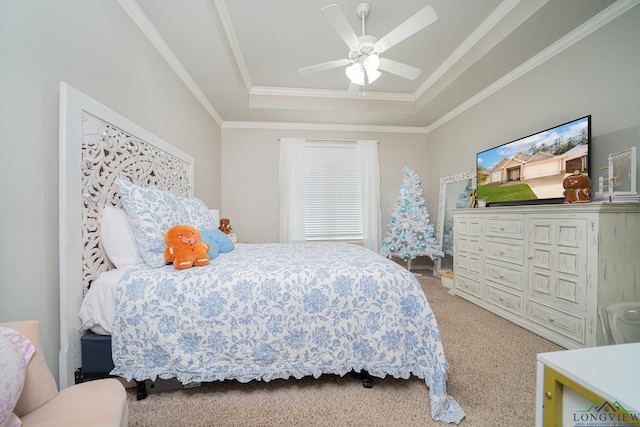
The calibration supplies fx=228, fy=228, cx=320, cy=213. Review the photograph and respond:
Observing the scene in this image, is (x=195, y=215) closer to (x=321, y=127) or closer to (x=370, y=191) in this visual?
(x=321, y=127)

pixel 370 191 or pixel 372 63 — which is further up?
pixel 372 63

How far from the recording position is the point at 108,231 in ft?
4.82

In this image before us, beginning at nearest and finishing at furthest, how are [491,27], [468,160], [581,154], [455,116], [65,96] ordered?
[65,96]
[581,154]
[491,27]
[468,160]
[455,116]

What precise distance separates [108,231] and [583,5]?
396 cm

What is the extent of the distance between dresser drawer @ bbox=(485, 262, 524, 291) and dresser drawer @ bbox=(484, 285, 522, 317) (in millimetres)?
92

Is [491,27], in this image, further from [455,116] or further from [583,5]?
[455,116]

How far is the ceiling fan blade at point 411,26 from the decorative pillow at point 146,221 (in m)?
2.16

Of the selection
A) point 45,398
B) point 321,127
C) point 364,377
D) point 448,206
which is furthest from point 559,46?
point 45,398

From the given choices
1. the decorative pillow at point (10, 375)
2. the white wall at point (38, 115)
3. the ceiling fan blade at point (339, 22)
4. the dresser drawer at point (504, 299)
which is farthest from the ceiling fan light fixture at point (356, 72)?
the dresser drawer at point (504, 299)

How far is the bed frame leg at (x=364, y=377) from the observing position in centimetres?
144

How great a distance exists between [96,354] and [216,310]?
73 cm

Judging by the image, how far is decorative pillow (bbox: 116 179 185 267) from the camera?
147cm

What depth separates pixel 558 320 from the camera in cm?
188

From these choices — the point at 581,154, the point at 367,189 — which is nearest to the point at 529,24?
the point at 581,154
